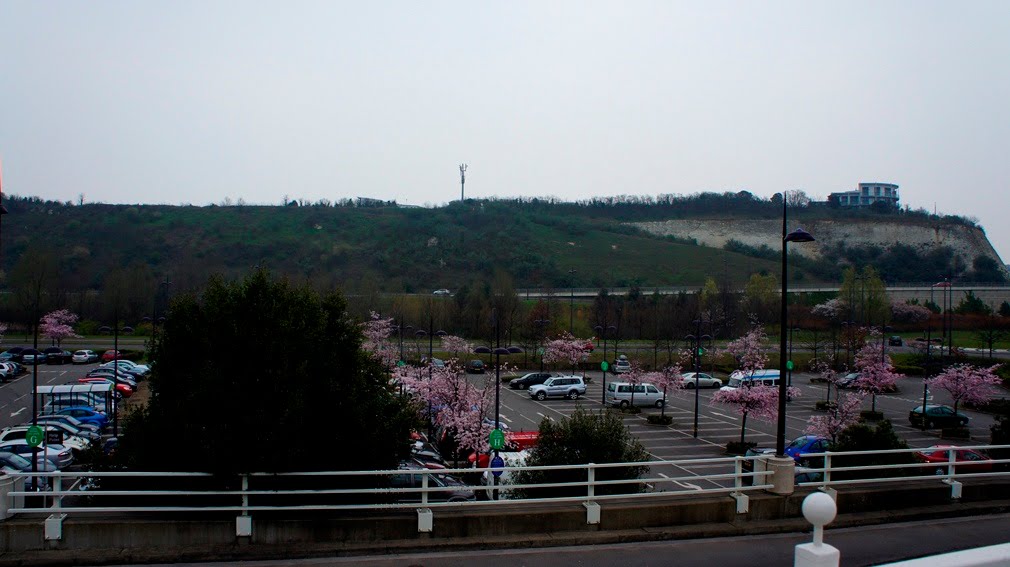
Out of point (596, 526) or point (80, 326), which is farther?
point (80, 326)

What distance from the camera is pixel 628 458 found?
487 inches

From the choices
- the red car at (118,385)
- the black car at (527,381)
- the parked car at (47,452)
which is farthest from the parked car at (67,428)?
the black car at (527,381)

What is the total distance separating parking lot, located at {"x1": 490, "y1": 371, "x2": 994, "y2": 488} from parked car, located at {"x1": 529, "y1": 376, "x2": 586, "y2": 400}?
1.22ft

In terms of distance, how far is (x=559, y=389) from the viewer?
135 ft

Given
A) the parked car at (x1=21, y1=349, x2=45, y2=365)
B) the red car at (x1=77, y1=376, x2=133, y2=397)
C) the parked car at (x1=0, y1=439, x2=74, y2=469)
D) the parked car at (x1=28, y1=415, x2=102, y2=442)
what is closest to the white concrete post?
the parked car at (x1=0, y1=439, x2=74, y2=469)

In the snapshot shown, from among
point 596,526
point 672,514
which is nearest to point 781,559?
point 672,514

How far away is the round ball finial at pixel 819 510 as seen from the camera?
393cm

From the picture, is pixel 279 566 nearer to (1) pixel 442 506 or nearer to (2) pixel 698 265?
(1) pixel 442 506

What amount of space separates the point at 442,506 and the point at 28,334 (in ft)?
230

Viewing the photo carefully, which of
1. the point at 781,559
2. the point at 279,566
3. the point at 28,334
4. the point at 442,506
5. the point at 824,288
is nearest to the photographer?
the point at 279,566

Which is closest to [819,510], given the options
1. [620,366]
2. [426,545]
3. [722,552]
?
[722,552]

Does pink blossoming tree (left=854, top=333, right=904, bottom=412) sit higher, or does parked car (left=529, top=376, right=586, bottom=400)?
pink blossoming tree (left=854, top=333, right=904, bottom=412)

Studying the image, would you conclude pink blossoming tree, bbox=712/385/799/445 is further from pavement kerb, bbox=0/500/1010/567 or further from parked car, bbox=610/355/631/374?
parked car, bbox=610/355/631/374

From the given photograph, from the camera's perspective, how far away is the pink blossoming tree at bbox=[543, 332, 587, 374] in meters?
51.3
